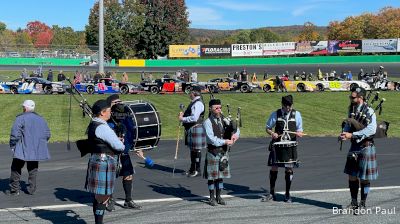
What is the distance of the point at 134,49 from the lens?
89.5 m

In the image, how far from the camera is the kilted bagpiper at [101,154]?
6830mm

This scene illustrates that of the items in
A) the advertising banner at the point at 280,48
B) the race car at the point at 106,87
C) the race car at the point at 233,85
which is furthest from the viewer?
the advertising banner at the point at 280,48

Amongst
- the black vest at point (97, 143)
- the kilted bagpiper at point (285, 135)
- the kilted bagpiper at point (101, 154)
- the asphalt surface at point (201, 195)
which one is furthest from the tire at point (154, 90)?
the black vest at point (97, 143)

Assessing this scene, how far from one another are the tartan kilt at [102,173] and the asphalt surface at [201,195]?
115cm

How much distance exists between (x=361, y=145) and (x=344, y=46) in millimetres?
68478

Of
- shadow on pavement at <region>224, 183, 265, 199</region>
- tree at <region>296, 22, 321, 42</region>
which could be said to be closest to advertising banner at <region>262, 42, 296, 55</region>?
tree at <region>296, 22, 321, 42</region>

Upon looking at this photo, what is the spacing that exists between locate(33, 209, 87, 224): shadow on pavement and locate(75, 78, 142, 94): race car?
86.9 ft

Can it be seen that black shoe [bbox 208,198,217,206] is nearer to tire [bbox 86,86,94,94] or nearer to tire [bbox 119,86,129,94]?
tire [bbox 86,86,94,94]

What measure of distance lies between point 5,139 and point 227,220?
39.7 feet

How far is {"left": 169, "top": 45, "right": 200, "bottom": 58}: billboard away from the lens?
250ft

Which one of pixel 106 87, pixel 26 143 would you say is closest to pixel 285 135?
pixel 26 143

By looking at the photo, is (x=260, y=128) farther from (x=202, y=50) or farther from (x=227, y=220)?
(x=202, y=50)

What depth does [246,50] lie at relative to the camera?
76875 mm

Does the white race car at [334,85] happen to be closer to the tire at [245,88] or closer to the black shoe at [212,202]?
the tire at [245,88]
